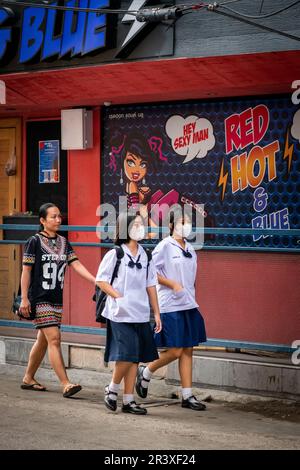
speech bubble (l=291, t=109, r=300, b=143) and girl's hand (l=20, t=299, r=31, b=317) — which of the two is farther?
speech bubble (l=291, t=109, r=300, b=143)

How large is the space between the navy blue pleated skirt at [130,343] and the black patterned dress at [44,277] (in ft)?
3.46

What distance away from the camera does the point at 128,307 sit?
9.72 meters

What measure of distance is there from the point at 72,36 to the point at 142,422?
17.0 feet

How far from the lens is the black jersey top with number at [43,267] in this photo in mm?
10734

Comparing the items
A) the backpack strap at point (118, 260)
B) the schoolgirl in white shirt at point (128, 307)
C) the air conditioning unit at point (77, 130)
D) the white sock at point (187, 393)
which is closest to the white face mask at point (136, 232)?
the schoolgirl in white shirt at point (128, 307)

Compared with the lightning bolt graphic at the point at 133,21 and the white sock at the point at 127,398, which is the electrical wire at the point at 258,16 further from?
the white sock at the point at 127,398

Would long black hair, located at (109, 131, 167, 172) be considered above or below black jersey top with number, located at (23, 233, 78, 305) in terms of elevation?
above

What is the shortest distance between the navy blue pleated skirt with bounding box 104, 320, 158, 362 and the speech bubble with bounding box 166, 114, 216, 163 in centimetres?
330

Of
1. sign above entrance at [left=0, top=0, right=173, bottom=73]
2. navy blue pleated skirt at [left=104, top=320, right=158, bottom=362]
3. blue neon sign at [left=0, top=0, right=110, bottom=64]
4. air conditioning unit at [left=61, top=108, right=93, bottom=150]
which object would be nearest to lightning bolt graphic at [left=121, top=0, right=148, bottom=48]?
sign above entrance at [left=0, top=0, right=173, bottom=73]

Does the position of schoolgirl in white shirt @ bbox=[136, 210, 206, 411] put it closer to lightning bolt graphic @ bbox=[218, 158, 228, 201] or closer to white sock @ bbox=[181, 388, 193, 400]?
white sock @ bbox=[181, 388, 193, 400]

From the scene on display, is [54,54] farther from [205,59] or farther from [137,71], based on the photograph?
[205,59]

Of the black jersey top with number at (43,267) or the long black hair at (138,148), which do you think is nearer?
the black jersey top with number at (43,267)

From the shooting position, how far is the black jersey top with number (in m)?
10.7

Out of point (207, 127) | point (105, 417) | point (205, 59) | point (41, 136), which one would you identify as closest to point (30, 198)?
point (41, 136)
